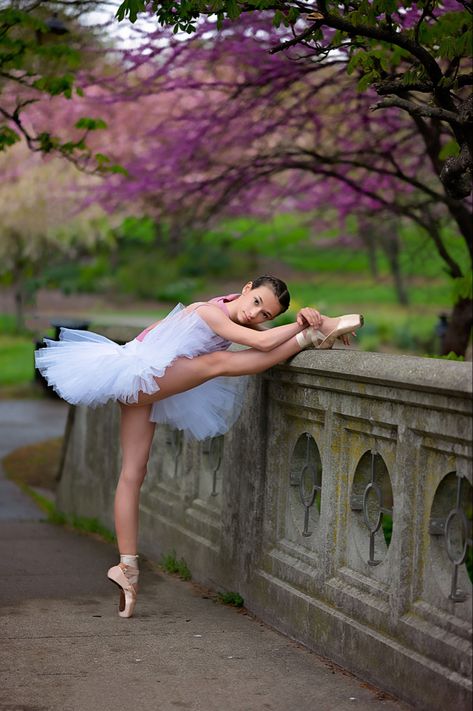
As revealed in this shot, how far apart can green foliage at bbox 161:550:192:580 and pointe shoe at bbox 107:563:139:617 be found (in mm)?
1166

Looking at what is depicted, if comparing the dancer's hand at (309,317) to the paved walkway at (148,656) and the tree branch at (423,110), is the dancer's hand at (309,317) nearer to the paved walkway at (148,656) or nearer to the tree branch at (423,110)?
the tree branch at (423,110)

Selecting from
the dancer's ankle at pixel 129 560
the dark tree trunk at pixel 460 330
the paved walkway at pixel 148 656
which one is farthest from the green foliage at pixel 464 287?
the dancer's ankle at pixel 129 560

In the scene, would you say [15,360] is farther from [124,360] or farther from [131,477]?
[124,360]

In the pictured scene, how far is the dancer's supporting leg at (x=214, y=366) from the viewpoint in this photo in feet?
17.9

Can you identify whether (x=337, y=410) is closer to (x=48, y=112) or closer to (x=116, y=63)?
(x=116, y=63)

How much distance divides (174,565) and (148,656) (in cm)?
211

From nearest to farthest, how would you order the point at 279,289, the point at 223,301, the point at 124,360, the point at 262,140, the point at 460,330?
the point at 279,289 → the point at 124,360 → the point at 223,301 → the point at 460,330 → the point at 262,140

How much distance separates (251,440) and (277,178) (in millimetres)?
11384

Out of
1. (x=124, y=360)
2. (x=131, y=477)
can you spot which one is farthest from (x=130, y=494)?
(x=124, y=360)

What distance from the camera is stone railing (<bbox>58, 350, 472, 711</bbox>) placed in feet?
13.7

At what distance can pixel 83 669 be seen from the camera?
4801 mm

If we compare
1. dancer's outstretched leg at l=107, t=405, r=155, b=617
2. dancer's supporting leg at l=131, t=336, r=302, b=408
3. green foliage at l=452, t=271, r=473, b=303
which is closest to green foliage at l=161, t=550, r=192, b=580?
dancer's outstretched leg at l=107, t=405, r=155, b=617

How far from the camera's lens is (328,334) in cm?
534

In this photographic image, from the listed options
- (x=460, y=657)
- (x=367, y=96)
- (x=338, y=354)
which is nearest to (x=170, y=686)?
(x=460, y=657)
